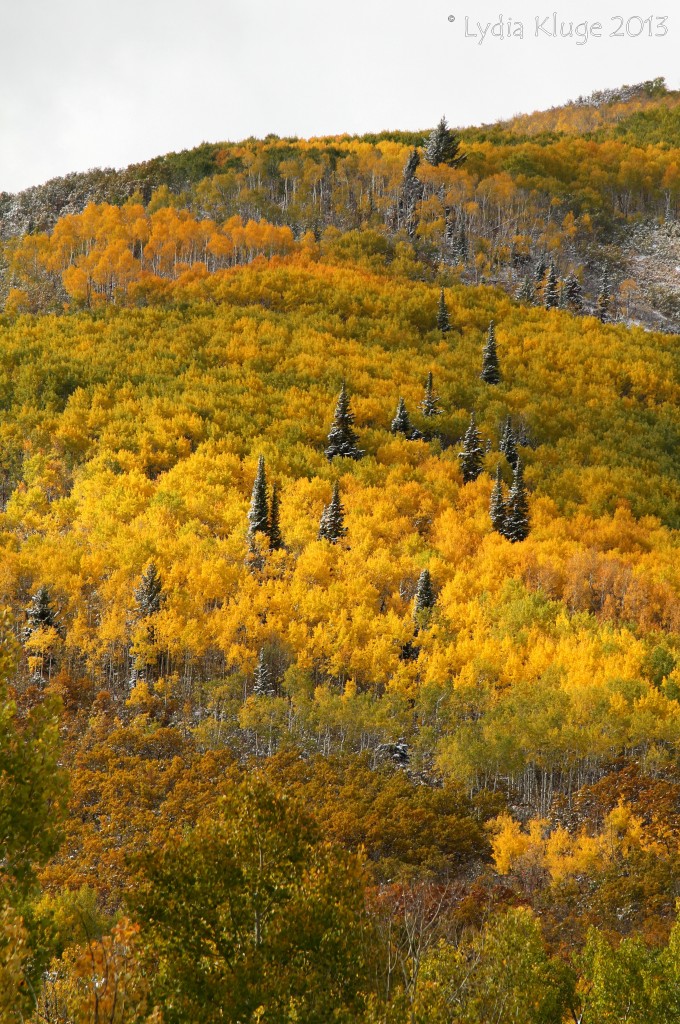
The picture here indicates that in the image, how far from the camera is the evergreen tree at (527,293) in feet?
463

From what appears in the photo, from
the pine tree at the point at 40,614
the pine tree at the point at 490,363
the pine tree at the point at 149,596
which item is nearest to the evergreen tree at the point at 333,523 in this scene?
the pine tree at the point at 149,596

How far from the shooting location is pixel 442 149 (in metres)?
165

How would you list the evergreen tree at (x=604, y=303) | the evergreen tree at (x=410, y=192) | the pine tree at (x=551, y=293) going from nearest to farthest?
the evergreen tree at (x=604, y=303)
the pine tree at (x=551, y=293)
the evergreen tree at (x=410, y=192)

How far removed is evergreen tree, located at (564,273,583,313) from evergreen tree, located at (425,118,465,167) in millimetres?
36717

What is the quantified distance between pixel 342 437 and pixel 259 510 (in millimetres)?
20663

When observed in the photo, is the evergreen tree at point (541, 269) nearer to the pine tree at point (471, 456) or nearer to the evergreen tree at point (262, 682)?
the pine tree at point (471, 456)

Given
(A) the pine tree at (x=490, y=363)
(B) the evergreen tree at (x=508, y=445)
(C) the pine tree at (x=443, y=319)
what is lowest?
(B) the evergreen tree at (x=508, y=445)

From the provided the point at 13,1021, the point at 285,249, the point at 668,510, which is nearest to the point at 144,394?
the point at 285,249

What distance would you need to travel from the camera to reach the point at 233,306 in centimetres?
13575

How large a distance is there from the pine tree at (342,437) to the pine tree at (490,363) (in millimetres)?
24036

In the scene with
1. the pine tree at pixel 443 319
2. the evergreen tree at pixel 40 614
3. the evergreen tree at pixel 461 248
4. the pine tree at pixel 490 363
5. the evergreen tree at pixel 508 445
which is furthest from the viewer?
the evergreen tree at pixel 461 248

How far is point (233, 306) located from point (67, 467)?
43713 millimetres

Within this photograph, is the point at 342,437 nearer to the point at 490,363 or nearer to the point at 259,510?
the point at 259,510

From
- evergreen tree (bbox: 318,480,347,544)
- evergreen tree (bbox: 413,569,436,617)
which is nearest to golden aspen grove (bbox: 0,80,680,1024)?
evergreen tree (bbox: 318,480,347,544)
